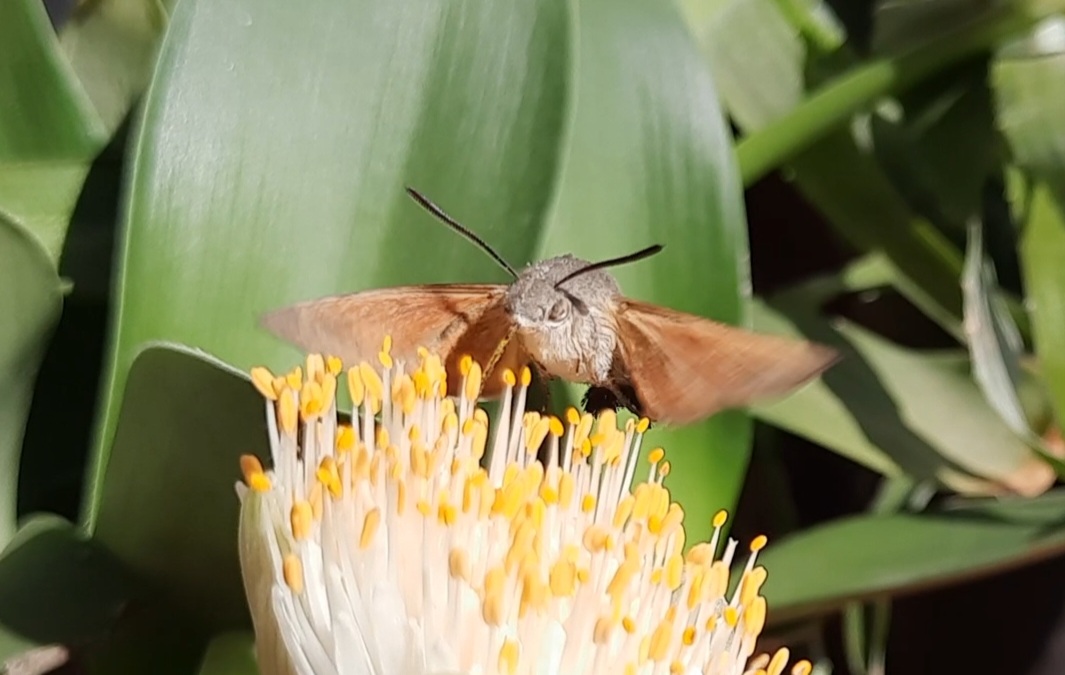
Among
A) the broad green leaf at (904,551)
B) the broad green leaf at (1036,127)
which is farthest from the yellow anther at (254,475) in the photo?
the broad green leaf at (1036,127)

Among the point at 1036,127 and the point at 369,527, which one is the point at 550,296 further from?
the point at 1036,127

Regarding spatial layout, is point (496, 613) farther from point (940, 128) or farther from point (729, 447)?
point (940, 128)

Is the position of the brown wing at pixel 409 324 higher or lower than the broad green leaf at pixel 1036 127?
lower

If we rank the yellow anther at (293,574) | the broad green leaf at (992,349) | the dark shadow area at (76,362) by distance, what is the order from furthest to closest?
the broad green leaf at (992,349), the dark shadow area at (76,362), the yellow anther at (293,574)

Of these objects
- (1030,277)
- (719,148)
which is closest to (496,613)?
(719,148)

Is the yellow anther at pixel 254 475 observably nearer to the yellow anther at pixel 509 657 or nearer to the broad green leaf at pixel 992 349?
the yellow anther at pixel 509 657

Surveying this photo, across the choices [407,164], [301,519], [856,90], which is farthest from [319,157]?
[856,90]
